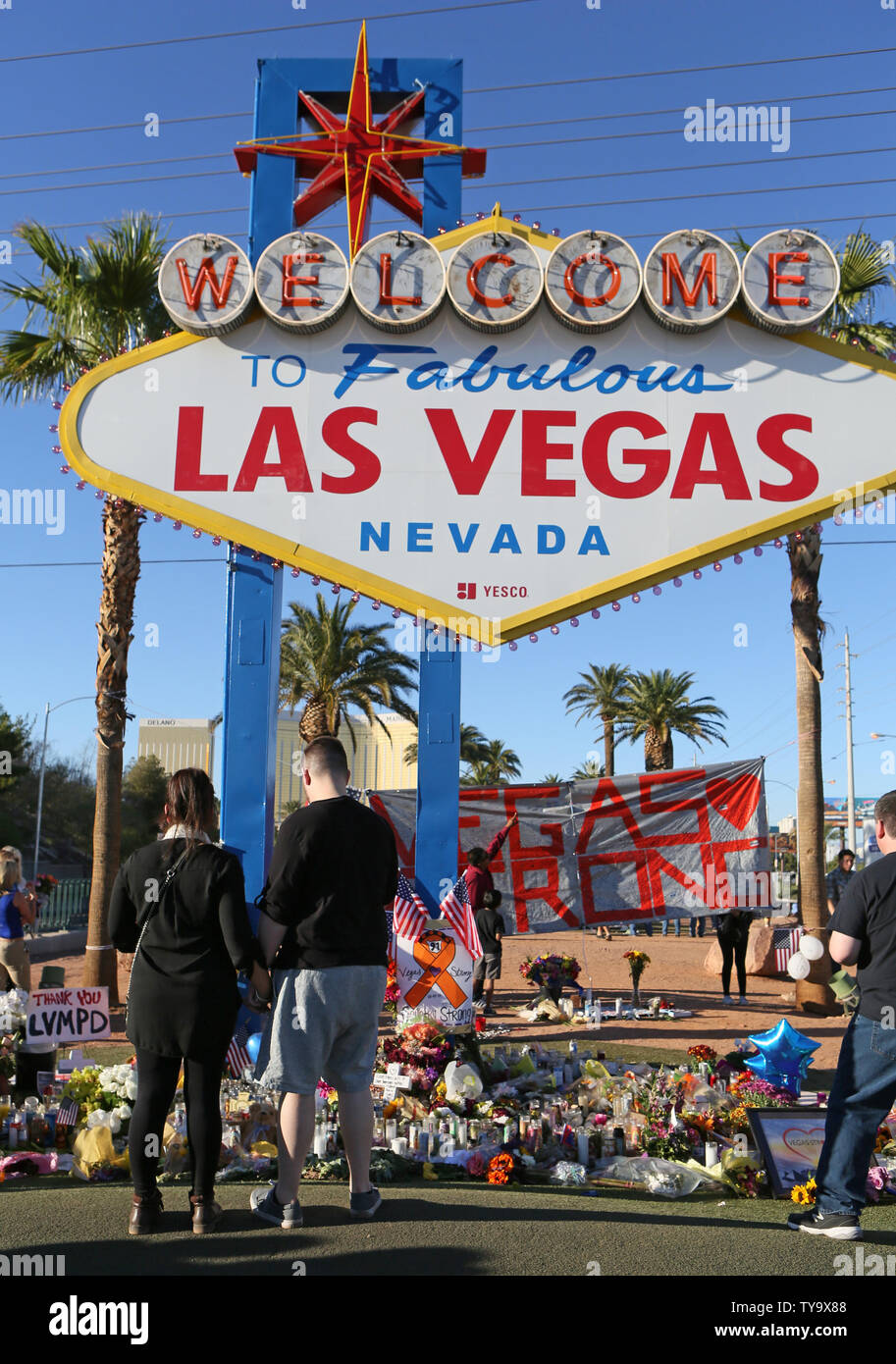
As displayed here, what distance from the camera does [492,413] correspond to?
7621 mm

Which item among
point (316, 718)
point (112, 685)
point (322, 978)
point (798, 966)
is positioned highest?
point (316, 718)

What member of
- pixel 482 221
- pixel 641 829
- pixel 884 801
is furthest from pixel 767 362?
pixel 641 829

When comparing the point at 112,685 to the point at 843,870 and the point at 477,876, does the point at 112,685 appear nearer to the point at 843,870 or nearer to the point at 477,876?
the point at 477,876

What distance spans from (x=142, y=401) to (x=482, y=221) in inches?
111

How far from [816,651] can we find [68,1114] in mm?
A: 12263

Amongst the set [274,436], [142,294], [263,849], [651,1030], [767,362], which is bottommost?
[651,1030]

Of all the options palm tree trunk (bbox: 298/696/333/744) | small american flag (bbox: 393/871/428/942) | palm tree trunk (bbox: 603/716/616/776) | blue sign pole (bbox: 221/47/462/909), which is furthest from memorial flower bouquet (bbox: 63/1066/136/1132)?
palm tree trunk (bbox: 603/716/616/776)

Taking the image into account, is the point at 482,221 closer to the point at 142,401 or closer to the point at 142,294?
the point at 142,401

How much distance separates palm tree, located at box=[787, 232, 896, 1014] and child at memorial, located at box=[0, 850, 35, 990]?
9316mm

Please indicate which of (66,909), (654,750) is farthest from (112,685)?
(654,750)

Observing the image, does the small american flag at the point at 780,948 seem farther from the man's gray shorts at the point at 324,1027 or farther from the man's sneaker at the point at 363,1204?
the man's gray shorts at the point at 324,1027

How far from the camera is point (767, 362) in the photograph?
767 centimetres
